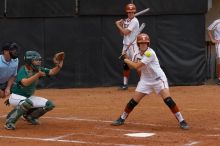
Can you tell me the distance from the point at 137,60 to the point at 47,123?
2.06 m

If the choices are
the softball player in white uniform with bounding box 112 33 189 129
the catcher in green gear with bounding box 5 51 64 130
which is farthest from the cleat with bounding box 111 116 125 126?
the catcher in green gear with bounding box 5 51 64 130

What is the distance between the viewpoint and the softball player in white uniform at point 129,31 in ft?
50.3

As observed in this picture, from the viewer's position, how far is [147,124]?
34.1 feet

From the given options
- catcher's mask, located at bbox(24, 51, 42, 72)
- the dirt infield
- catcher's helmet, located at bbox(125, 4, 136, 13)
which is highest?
catcher's helmet, located at bbox(125, 4, 136, 13)

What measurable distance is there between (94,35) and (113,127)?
7.22 meters

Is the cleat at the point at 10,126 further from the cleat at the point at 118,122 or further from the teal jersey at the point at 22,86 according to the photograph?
the cleat at the point at 118,122

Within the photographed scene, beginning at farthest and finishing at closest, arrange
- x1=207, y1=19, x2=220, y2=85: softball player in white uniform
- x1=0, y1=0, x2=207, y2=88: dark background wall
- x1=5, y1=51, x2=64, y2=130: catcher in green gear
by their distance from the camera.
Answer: x1=207, y1=19, x2=220, y2=85: softball player in white uniform < x1=0, y1=0, x2=207, y2=88: dark background wall < x1=5, y1=51, x2=64, y2=130: catcher in green gear

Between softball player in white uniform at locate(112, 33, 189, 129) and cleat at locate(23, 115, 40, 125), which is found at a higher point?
softball player in white uniform at locate(112, 33, 189, 129)

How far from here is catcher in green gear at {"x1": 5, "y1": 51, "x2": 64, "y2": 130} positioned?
9.66m

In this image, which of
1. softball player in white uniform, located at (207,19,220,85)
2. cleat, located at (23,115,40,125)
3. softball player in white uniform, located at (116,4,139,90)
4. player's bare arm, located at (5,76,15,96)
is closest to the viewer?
cleat, located at (23,115,40,125)

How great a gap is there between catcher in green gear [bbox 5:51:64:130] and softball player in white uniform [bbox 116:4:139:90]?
5497 mm

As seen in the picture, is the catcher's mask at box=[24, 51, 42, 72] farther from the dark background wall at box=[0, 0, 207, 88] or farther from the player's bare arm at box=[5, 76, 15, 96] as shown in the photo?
the dark background wall at box=[0, 0, 207, 88]

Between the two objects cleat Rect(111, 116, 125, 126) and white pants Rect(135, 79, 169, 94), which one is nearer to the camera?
white pants Rect(135, 79, 169, 94)

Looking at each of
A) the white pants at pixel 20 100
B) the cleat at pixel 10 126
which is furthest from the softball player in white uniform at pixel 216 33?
the cleat at pixel 10 126
